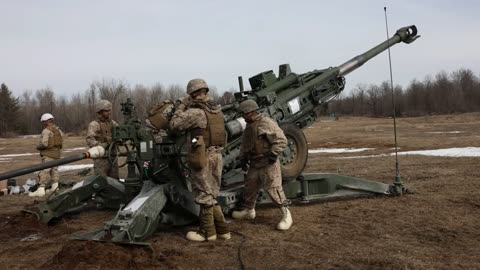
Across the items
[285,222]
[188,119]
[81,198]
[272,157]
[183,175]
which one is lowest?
[285,222]

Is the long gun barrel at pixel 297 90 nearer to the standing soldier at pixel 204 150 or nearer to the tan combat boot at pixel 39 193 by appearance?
the standing soldier at pixel 204 150

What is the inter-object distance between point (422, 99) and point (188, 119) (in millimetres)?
82420

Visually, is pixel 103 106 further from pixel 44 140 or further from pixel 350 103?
pixel 350 103

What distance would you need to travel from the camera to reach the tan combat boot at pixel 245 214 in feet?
23.4

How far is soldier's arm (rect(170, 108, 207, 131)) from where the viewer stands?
19.4ft

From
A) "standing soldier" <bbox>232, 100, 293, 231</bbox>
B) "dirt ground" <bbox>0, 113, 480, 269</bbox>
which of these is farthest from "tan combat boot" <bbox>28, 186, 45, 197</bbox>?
"standing soldier" <bbox>232, 100, 293, 231</bbox>

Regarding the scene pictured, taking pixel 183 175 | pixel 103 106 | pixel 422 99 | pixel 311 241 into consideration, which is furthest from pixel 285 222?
pixel 422 99

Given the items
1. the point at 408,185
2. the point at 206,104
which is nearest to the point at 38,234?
the point at 206,104

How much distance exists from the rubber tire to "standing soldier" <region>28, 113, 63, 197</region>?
16.6 feet

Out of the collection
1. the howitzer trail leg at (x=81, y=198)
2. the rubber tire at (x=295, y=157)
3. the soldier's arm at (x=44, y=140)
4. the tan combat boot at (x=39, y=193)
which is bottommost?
the tan combat boot at (x=39, y=193)

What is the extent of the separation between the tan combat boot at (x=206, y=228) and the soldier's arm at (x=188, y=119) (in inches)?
38.2

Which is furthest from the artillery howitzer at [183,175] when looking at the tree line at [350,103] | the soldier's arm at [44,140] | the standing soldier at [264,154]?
the tree line at [350,103]

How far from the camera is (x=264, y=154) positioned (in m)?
6.78

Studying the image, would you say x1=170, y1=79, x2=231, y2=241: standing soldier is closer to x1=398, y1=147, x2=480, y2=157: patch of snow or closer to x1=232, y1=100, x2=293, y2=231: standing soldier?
x1=232, y1=100, x2=293, y2=231: standing soldier
